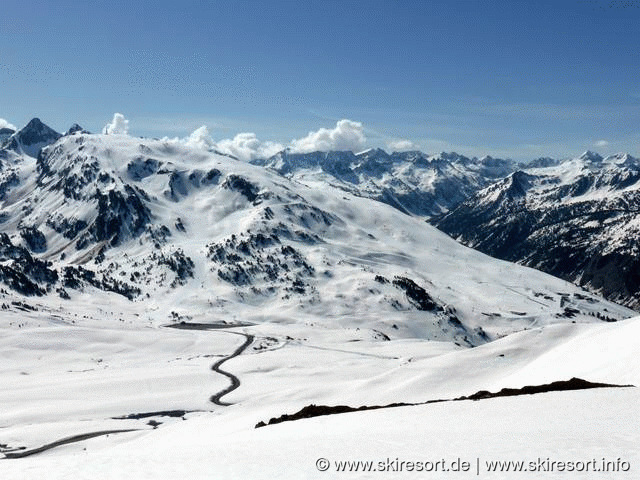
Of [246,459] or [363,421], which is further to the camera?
[363,421]

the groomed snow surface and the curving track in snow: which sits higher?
the groomed snow surface

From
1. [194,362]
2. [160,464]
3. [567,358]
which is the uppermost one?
[160,464]

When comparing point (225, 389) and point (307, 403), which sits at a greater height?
point (307, 403)

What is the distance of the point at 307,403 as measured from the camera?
8038 centimetres

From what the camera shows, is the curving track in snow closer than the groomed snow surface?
No

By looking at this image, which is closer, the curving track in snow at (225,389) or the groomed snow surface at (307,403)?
the groomed snow surface at (307,403)

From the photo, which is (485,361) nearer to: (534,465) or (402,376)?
(402,376)

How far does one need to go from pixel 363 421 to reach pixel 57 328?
578ft

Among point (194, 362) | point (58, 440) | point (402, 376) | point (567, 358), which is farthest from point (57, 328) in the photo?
point (567, 358)

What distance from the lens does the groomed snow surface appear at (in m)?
25.3

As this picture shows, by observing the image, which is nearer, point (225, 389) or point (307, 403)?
point (307, 403)

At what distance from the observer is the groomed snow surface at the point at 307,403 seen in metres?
25.3

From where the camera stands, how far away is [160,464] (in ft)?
84.2

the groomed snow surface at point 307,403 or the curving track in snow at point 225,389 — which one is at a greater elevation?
the groomed snow surface at point 307,403
